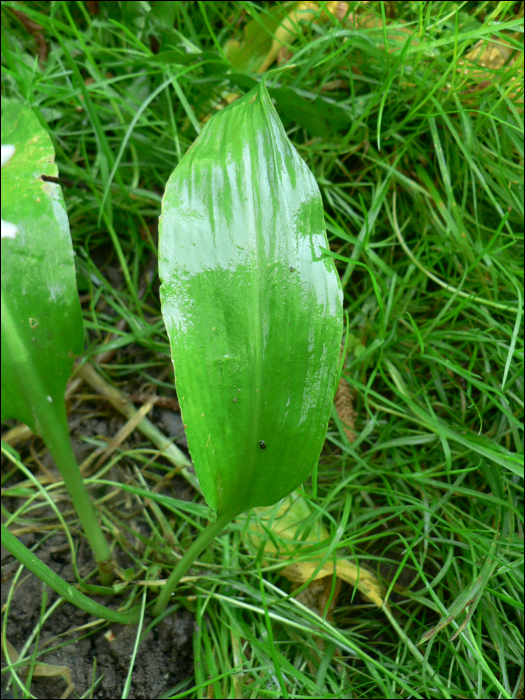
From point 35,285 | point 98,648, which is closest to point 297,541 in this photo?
point 98,648

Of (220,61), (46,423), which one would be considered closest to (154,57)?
(220,61)

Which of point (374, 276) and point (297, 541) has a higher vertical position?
point (374, 276)

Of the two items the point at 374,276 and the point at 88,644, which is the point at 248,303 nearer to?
the point at 374,276

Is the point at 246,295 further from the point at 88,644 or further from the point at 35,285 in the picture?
the point at 88,644

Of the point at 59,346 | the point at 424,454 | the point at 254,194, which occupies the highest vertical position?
the point at 254,194

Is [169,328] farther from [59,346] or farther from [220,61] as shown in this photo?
[220,61]

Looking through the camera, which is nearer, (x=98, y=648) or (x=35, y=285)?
(x=35, y=285)
